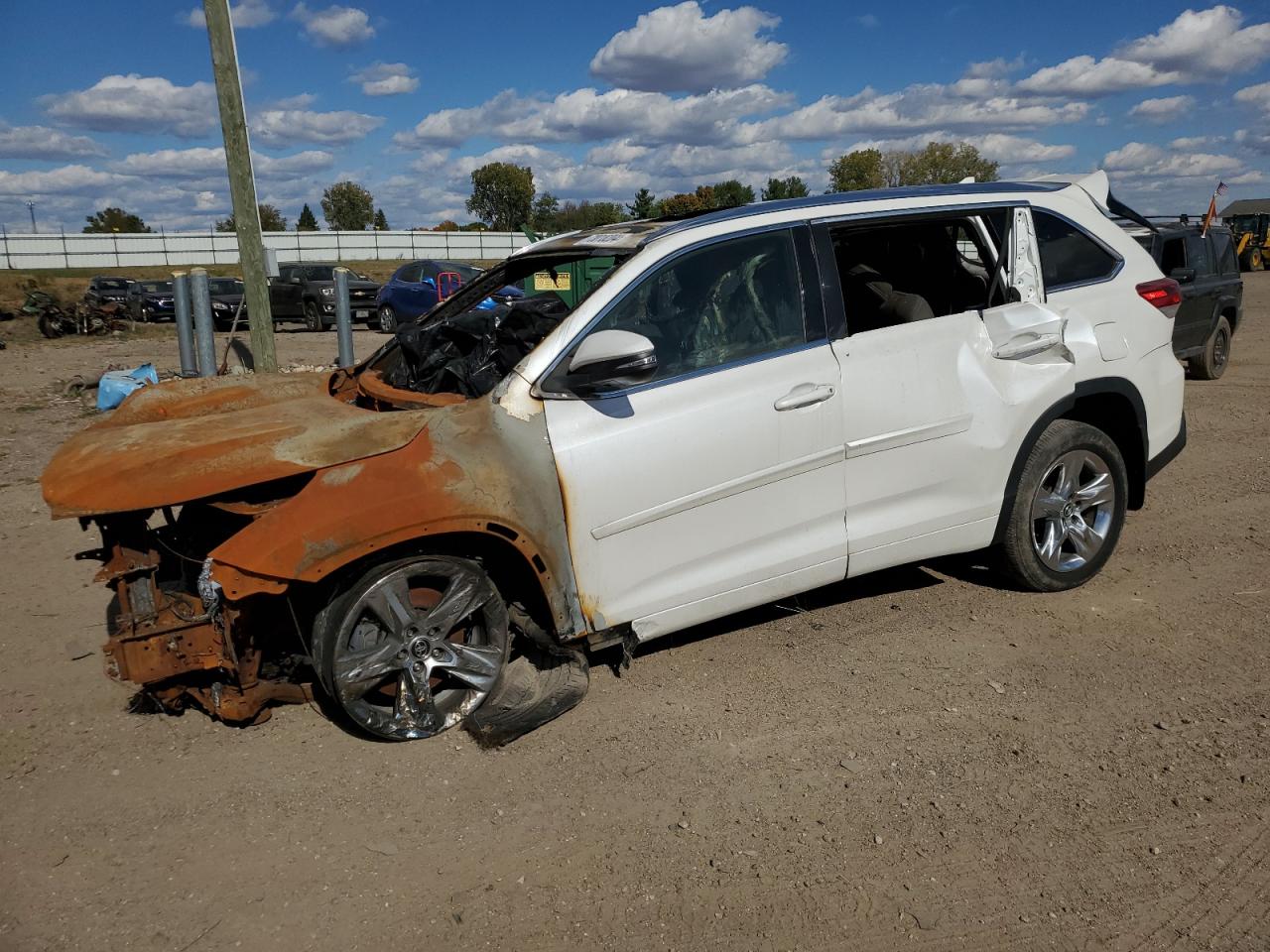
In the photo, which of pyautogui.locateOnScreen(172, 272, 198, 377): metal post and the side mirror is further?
pyautogui.locateOnScreen(172, 272, 198, 377): metal post

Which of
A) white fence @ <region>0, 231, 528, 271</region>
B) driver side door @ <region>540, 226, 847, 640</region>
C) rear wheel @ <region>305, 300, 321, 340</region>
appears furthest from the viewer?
white fence @ <region>0, 231, 528, 271</region>

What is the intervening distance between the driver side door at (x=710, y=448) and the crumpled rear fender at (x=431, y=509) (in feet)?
0.29

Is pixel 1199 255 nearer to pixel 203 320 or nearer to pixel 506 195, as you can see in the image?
pixel 203 320

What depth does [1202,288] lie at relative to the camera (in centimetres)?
1113

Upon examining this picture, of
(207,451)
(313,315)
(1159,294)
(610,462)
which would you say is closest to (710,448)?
(610,462)

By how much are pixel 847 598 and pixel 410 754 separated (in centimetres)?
231

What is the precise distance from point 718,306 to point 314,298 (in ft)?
67.4

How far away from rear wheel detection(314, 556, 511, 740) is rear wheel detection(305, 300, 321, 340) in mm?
20517

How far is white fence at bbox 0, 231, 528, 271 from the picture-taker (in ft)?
170

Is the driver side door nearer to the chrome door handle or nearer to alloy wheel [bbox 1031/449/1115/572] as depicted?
the chrome door handle

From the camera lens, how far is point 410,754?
3.57 meters

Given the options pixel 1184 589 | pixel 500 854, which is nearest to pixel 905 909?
pixel 500 854

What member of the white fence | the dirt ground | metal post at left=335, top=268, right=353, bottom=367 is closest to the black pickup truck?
metal post at left=335, top=268, right=353, bottom=367

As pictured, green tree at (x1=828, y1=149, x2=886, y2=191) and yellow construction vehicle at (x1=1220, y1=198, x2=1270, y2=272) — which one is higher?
green tree at (x1=828, y1=149, x2=886, y2=191)
